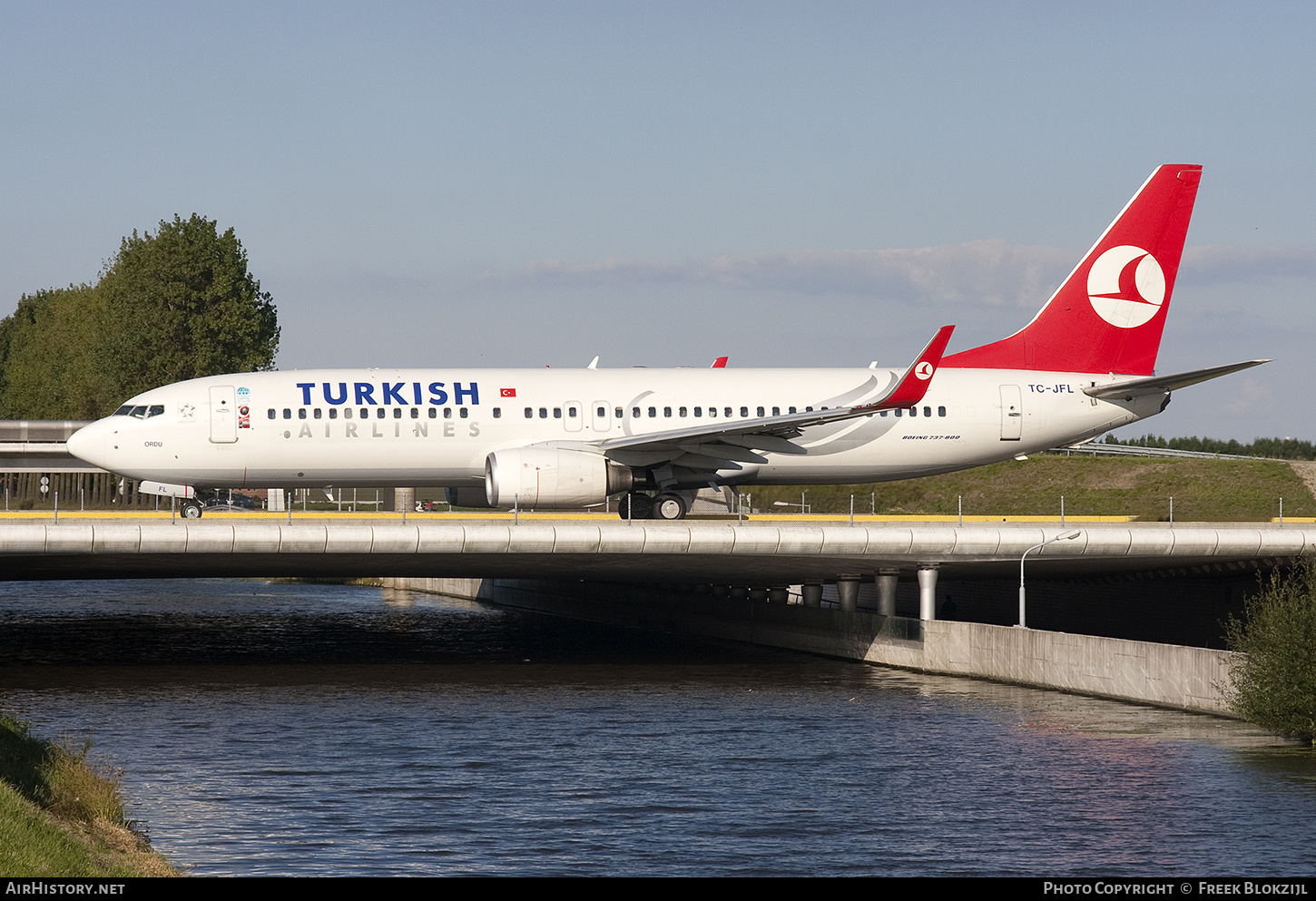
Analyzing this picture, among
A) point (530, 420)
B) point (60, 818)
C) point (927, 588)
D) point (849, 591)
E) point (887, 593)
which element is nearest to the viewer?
point (60, 818)

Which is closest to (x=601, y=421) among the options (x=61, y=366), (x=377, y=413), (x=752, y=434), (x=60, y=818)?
(x=752, y=434)

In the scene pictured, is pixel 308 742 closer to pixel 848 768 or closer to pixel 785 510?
A: pixel 848 768

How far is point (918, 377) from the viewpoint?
47.6 meters

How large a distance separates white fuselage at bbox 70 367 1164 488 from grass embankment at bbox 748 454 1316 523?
37.5 m

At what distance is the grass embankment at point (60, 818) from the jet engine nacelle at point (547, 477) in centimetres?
1592

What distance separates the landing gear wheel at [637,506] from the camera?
5156cm

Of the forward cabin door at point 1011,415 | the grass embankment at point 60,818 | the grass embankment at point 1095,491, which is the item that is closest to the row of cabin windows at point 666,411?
the forward cabin door at point 1011,415

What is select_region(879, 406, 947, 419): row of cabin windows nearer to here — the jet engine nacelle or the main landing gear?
the main landing gear

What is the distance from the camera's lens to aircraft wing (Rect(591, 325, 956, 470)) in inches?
1871

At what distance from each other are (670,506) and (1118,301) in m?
18.5

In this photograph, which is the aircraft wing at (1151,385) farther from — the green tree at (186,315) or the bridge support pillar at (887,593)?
the green tree at (186,315)

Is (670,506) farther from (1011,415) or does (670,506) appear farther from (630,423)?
(1011,415)

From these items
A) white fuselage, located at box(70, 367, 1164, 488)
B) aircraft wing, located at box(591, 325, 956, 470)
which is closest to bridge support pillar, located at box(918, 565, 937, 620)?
white fuselage, located at box(70, 367, 1164, 488)
